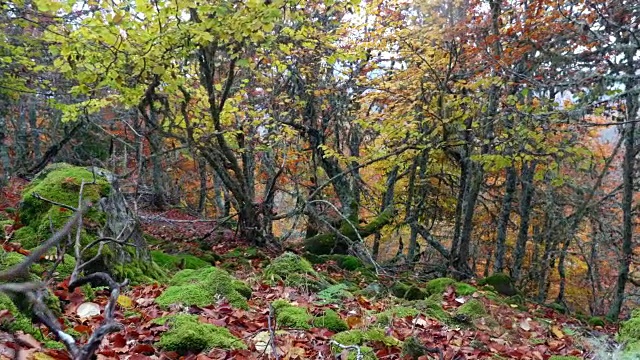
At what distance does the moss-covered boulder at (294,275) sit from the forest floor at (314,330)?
10cm

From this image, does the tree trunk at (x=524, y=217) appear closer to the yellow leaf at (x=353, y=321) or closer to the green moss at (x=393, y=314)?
Answer: the green moss at (x=393, y=314)

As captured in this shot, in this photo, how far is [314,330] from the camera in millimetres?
3703

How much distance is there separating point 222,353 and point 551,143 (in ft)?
25.8

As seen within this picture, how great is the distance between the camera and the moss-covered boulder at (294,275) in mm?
5469

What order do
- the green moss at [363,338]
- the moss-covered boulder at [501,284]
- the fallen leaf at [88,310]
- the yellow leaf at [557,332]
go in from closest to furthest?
the fallen leaf at [88,310] < the green moss at [363,338] < the yellow leaf at [557,332] < the moss-covered boulder at [501,284]

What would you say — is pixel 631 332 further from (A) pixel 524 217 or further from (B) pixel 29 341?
(A) pixel 524 217

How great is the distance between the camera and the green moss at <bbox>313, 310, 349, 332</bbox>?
3861 millimetres

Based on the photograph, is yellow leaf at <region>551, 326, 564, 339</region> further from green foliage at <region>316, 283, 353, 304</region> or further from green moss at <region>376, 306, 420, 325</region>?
green foliage at <region>316, 283, 353, 304</region>

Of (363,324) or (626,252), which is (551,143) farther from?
(363,324)

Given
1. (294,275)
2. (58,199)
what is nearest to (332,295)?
(294,275)

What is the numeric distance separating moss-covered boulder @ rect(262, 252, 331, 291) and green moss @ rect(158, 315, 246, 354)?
2.11 metres

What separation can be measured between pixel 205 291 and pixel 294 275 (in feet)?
5.35

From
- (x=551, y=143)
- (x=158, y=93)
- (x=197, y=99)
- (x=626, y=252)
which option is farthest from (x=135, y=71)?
(x=626, y=252)

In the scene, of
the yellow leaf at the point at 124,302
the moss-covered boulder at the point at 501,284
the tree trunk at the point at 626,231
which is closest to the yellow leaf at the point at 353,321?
the yellow leaf at the point at 124,302
